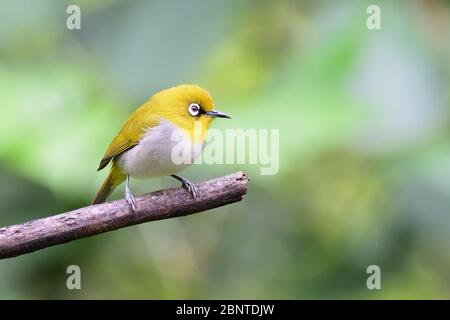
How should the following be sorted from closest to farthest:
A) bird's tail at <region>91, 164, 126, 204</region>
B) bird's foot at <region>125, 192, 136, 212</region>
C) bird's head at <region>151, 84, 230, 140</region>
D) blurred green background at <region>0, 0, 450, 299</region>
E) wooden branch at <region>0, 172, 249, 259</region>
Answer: wooden branch at <region>0, 172, 249, 259</region>, bird's foot at <region>125, 192, 136, 212</region>, blurred green background at <region>0, 0, 450, 299</region>, bird's head at <region>151, 84, 230, 140</region>, bird's tail at <region>91, 164, 126, 204</region>

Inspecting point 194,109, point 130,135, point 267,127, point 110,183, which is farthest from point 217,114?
point 110,183

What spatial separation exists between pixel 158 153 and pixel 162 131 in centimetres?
18

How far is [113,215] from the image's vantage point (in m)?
4.08

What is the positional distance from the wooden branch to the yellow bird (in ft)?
0.89

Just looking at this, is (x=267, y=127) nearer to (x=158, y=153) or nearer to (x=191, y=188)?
(x=191, y=188)

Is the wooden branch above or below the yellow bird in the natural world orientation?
below

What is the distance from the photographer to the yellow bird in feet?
15.2

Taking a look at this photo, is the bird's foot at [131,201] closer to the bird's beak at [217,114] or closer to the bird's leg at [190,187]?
the bird's leg at [190,187]

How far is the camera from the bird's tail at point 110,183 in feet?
16.8

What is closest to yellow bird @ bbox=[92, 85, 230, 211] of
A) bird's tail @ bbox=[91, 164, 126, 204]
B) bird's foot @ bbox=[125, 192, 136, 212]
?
bird's tail @ bbox=[91, 164, 126, 204]

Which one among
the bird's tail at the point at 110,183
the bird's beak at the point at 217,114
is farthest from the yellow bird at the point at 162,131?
the bird's tail at the point at 110,183

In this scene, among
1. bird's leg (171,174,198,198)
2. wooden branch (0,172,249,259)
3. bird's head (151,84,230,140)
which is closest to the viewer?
wooden branch (0,172,249,259)

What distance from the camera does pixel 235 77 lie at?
6656 mm

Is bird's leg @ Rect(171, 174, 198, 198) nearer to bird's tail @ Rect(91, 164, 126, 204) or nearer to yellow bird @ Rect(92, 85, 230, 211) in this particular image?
yellow bird @ Rect(92, 85, 230, 211)
